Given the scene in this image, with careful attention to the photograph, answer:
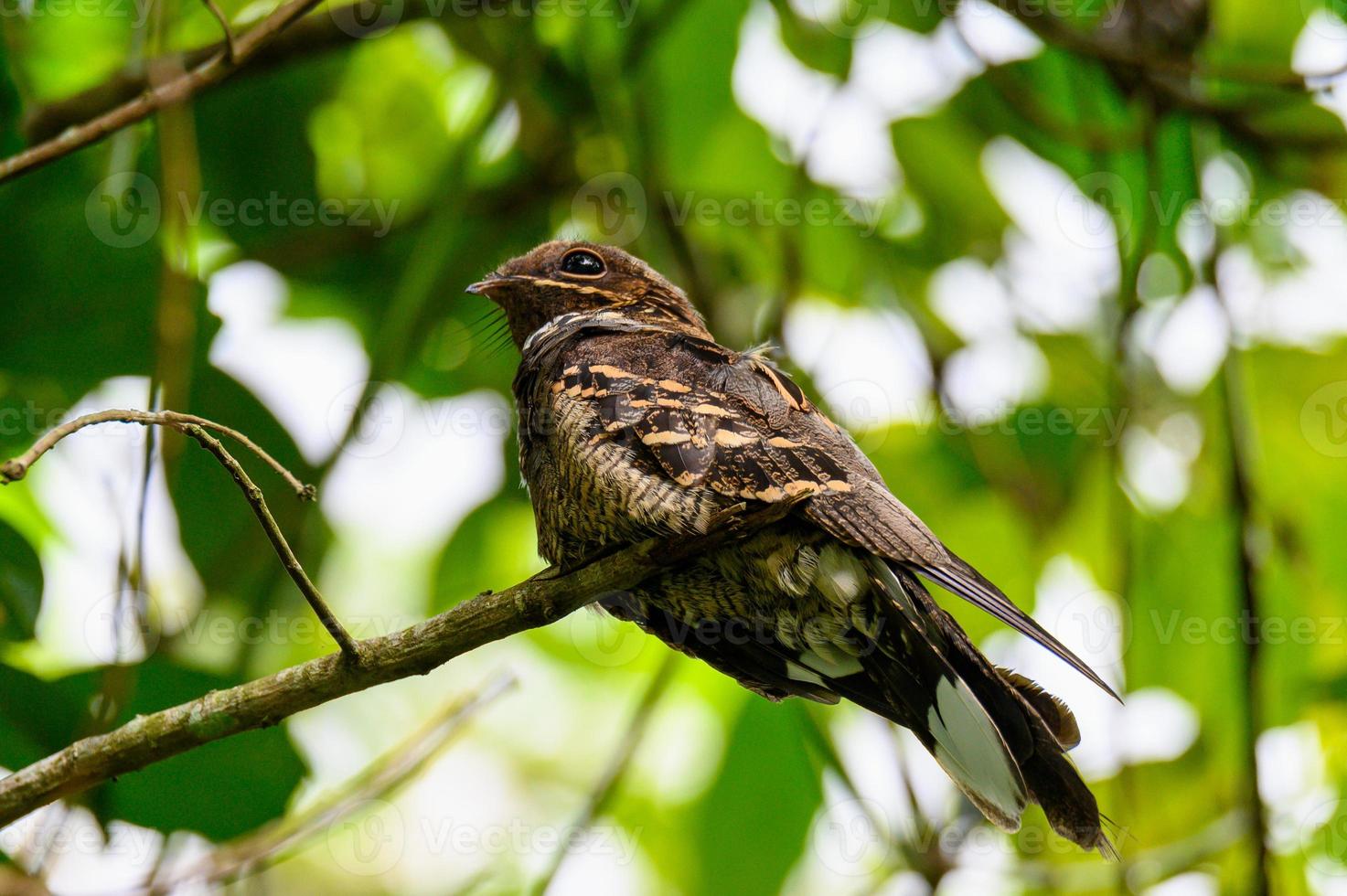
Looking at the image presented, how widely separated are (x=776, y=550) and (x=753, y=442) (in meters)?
0.26

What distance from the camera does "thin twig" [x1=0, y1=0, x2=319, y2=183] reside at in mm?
3006

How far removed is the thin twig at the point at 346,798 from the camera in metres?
3.39

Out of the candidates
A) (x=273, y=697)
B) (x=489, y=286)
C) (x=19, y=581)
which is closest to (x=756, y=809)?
(x=489, y=286)

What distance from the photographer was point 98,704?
3295mm

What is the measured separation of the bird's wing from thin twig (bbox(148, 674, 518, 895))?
0.92 m

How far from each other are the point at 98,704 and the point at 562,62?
301 cm

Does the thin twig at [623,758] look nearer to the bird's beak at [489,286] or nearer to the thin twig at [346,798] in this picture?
the thin twig at [346,798]

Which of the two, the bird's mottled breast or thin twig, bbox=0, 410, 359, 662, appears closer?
thin twig, bbox=0, 410, 359, 662

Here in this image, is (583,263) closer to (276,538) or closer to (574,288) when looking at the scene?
(574,288)

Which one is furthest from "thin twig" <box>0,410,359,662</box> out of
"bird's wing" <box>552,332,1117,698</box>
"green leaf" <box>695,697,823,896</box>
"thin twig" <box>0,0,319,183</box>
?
"green leaf" <box>695,697,823,896</box>

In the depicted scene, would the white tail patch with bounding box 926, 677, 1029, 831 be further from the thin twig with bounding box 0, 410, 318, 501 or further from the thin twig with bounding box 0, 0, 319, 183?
the thin twig with bounding box 0, 0, 319, 183

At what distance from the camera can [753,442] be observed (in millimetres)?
2912

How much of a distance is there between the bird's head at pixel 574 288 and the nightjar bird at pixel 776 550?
0.45 meters

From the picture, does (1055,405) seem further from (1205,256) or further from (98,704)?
(98,704)
